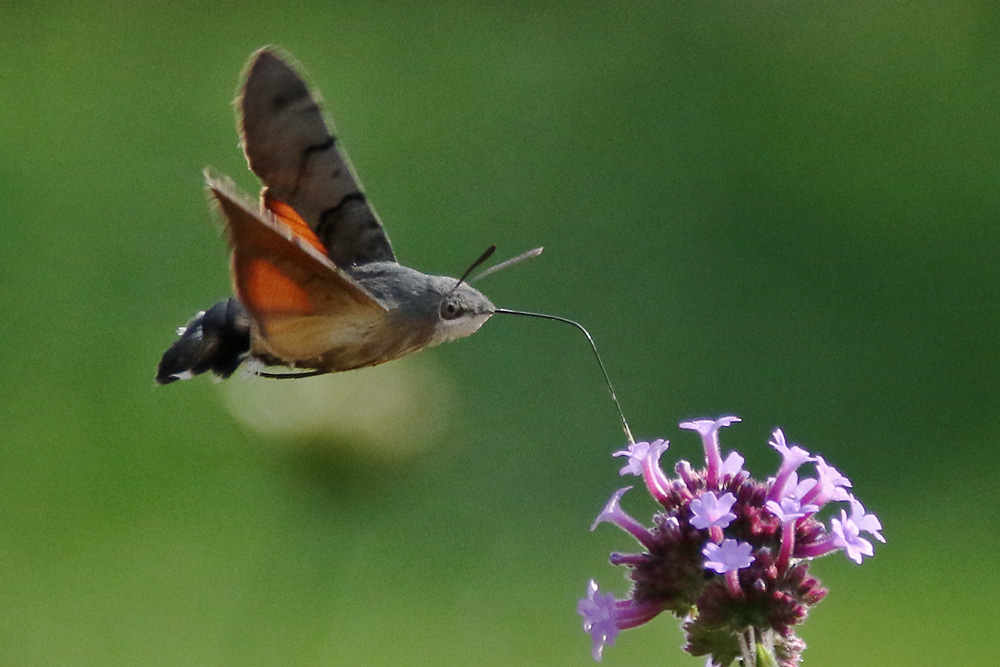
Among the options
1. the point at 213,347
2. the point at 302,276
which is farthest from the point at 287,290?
the point at 213,347

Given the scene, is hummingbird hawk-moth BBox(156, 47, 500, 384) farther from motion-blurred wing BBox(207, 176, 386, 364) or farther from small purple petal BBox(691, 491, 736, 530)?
small purple petal BBox(691, 491, 736, 530)

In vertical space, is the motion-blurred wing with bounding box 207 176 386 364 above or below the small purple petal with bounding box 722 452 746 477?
below

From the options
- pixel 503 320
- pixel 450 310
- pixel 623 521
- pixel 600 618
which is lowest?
pixel 600 618

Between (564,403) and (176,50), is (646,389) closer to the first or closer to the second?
(564,403)

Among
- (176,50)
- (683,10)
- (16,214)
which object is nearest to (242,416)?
(16,214)

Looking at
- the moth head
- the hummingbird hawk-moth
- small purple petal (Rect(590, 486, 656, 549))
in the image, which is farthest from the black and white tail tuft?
small purple petal (Rect(590, 486, 656, 549))

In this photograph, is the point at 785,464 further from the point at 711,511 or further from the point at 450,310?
the point at 450,310

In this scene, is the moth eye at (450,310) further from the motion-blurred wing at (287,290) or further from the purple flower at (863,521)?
the purple flower at (863,521)
